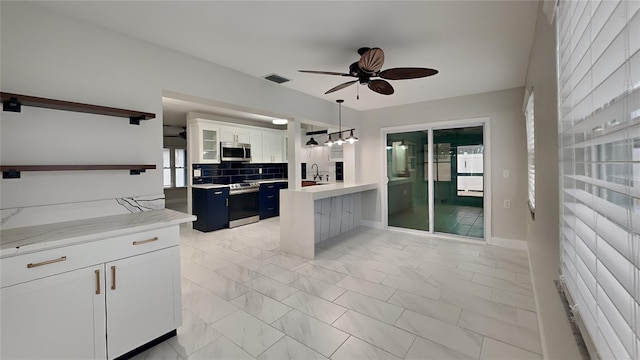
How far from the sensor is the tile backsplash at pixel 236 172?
581cm

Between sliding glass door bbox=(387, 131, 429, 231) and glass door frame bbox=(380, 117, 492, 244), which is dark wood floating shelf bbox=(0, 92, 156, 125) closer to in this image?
glass door frame bbox=(380, 117, 492, 244)

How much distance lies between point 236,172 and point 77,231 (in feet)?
15.9

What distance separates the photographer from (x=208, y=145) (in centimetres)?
568

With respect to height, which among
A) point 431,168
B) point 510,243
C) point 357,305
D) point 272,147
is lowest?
point 357,305

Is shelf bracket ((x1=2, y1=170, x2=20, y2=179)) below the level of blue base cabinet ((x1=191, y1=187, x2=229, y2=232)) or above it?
above

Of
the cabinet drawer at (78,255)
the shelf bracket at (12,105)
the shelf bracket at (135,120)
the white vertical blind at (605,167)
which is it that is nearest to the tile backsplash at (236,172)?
the shelf bracket at (135,120)

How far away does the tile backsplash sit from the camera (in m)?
5.81

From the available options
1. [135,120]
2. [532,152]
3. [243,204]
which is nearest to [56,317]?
[135,120]

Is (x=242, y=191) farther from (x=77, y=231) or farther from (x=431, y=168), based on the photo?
(x=77, y=231)

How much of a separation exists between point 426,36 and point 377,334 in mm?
2590

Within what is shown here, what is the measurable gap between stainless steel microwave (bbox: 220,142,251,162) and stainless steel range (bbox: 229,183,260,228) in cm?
63

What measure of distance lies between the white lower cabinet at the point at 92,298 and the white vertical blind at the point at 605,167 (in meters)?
2.33

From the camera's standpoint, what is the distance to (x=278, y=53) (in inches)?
107

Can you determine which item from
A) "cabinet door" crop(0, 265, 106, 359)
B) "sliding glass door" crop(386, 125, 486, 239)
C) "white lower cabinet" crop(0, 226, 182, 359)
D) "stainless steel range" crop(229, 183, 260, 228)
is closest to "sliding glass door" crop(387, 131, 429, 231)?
"sliding glass door" crop(386, 125, 486, 239)
